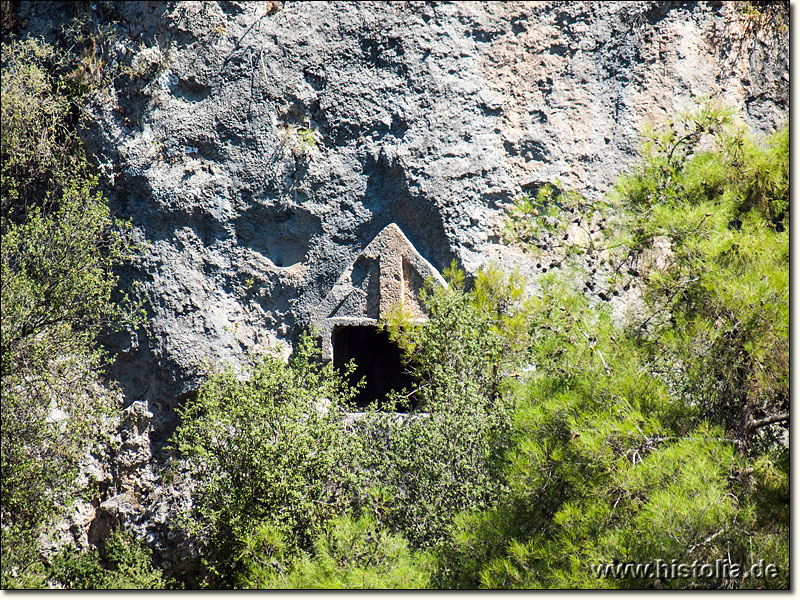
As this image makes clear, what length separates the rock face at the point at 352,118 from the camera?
7793 mm

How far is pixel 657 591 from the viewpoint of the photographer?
4289 mm

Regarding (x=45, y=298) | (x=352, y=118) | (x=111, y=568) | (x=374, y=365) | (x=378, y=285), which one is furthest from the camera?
(x=374, y=365)

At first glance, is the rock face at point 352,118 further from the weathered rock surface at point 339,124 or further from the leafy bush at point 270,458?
the leafy bush at point 270,458

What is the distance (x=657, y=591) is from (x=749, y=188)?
8.81ft

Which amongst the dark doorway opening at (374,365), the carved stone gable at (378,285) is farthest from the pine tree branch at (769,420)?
the dark doorway opening at (374,365)

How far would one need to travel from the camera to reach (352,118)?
797 cm

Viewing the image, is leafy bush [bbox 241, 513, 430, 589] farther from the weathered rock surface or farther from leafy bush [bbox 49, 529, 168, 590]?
the weathered rock surface

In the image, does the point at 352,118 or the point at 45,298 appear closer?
the point at 45,298

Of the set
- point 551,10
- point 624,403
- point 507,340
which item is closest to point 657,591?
point 624,403

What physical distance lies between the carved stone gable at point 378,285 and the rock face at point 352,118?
0.16m

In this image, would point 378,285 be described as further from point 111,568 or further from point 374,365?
point 111,568

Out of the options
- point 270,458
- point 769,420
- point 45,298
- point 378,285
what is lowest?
point 270,458

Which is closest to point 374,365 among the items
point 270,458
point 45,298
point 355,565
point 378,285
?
point 378,285

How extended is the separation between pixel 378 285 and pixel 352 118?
5.83 feet
